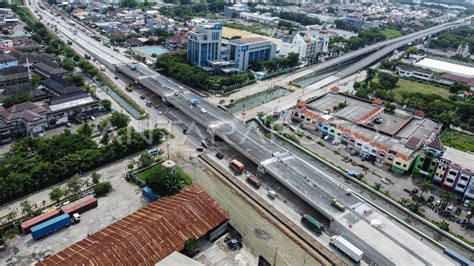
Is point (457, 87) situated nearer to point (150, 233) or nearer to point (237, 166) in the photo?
point (237, 166)

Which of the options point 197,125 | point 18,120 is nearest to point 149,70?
point 197,125

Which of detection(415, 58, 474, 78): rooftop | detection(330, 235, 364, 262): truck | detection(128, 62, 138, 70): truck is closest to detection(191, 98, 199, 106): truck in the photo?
detection(128, 62, 138, 70): truck

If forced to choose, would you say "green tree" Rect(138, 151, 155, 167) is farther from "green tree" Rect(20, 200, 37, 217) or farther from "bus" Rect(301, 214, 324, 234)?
"bus" Rect(301, 214, 324, 234)

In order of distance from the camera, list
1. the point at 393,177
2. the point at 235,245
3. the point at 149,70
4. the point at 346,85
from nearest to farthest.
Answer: the point at 235,245
the point at 393,177
the point at 149,70
the point at 346,85

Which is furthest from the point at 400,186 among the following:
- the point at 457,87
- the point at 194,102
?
the point at 457,87

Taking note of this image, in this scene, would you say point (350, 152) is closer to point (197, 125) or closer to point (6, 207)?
point (197, 125)
